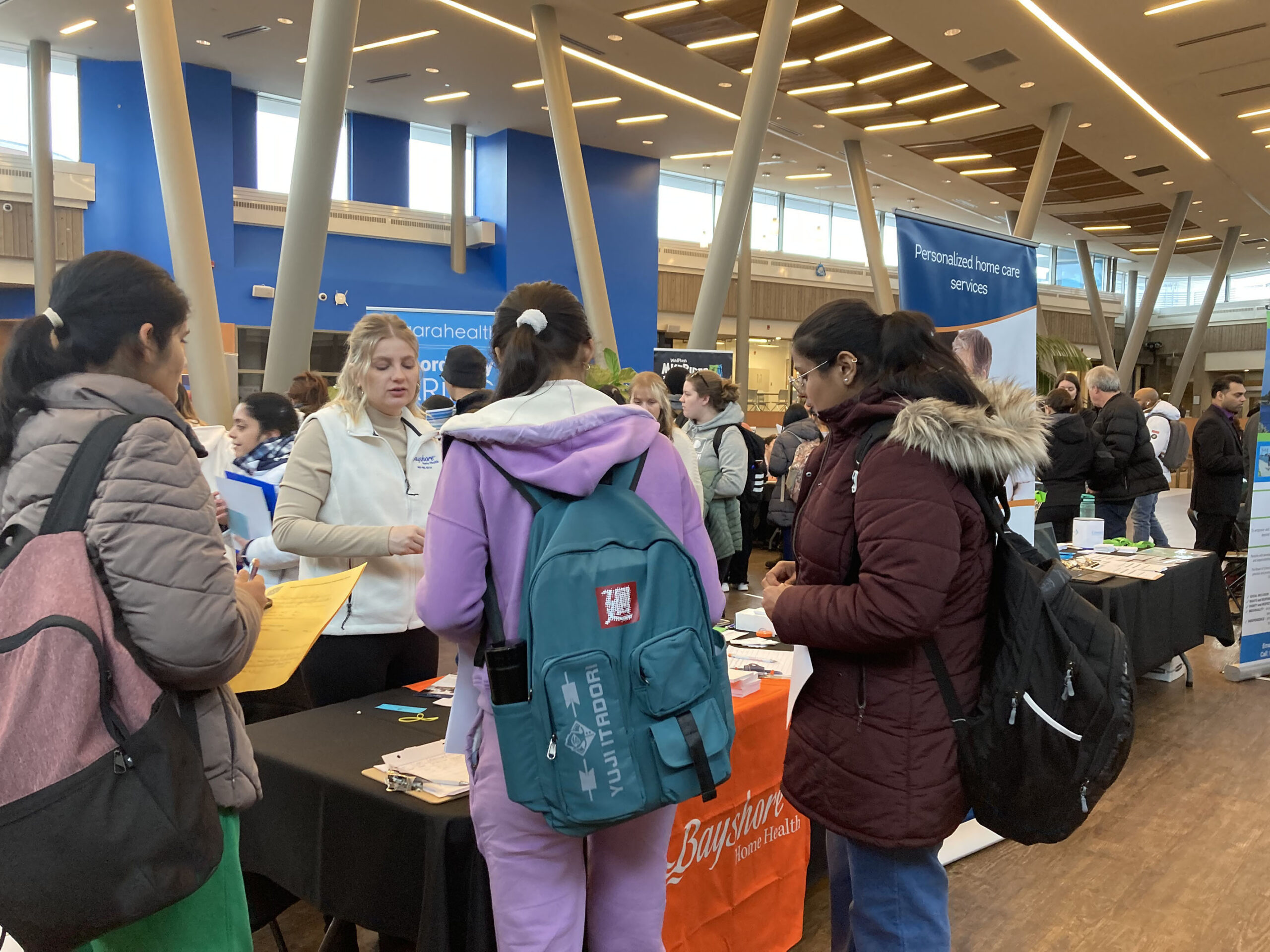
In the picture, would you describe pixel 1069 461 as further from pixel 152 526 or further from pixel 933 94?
pixel 933 94

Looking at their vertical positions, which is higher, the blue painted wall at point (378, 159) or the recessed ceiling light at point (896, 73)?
the recessed ceiling light at point (896, 73)

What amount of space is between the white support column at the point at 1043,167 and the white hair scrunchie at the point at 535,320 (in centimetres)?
1364

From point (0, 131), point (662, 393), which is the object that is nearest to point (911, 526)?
point (662, 393)

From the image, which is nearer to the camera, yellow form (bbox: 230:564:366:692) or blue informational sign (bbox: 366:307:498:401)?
yellow form (bbox: 230:564:366:692)

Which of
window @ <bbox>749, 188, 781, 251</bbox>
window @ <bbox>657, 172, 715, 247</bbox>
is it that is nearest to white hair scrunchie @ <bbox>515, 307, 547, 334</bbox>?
window @ <bbox>657, 172, 715, 247</bbox>

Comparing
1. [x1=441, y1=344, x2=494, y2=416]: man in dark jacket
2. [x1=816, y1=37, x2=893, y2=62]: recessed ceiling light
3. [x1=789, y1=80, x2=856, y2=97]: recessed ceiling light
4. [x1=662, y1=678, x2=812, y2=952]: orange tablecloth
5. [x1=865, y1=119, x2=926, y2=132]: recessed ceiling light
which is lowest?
[x1=662, y1=678, x2=812, y2=952]: orange tablecloth

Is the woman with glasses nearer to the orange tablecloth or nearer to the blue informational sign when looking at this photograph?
the orange tablecloth

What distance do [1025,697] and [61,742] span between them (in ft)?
4.81

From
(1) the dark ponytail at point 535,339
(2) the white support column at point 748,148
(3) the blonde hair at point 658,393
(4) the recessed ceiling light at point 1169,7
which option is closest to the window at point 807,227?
(4) the recessed ceiling light at point 1169,7

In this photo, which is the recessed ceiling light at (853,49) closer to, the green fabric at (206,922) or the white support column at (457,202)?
the white support column at (457,202)

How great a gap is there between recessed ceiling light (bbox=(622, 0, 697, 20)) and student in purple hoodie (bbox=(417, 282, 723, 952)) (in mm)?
10379

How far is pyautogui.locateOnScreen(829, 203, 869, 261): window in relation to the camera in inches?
889

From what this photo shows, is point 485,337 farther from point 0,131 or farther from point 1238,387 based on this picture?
point 0,131

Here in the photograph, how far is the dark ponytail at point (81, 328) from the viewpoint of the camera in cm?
130
